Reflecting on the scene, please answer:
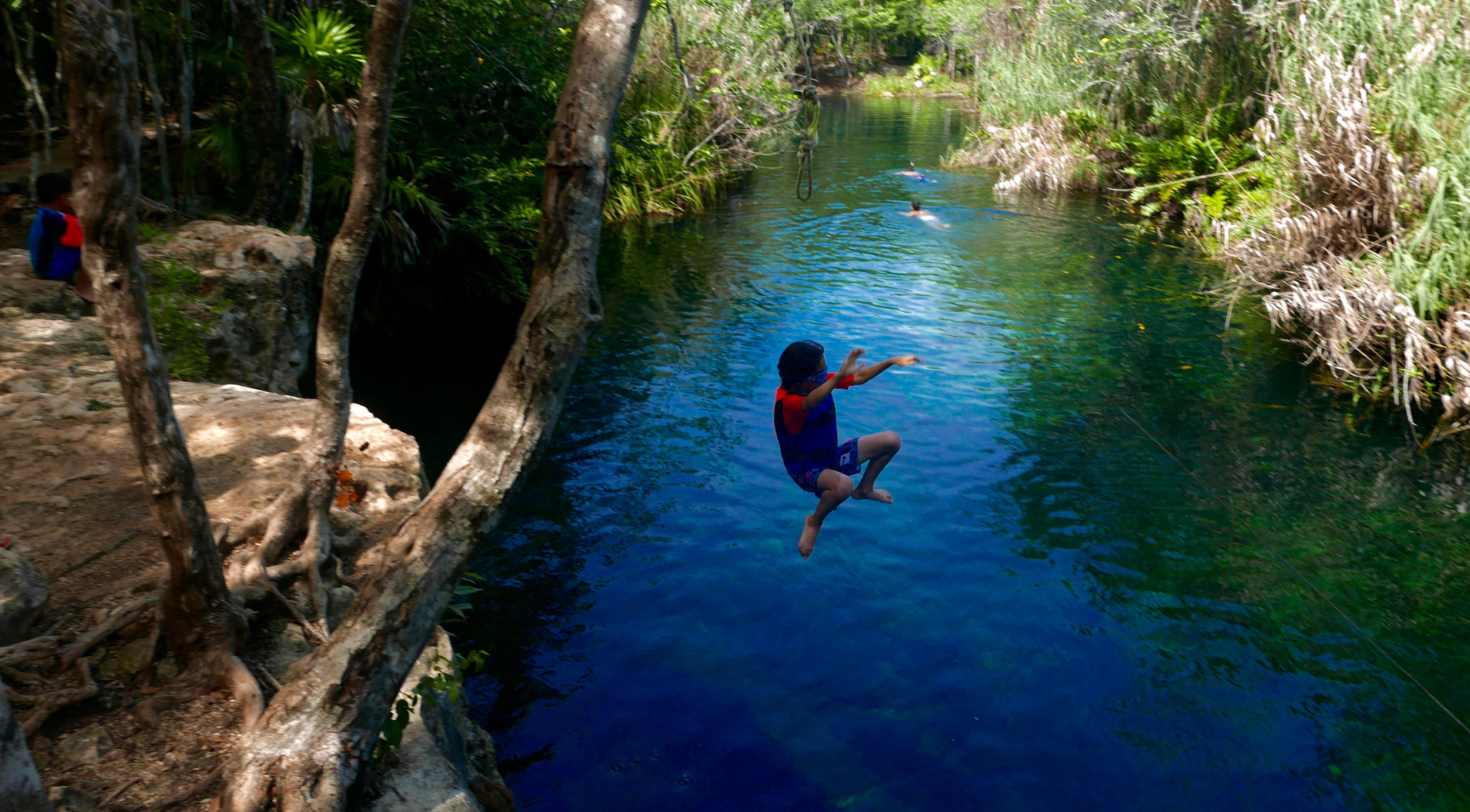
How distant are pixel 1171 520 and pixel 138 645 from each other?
25.0ft

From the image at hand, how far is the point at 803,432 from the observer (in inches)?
240

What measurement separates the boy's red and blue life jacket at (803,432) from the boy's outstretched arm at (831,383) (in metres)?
0.14

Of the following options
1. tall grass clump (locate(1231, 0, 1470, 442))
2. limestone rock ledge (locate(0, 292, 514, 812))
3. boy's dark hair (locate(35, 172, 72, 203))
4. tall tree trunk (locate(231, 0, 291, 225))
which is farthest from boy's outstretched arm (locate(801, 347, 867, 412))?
tall grass clump (locate(1231, 0, 1470, 442))

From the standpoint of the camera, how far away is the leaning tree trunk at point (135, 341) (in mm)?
3512

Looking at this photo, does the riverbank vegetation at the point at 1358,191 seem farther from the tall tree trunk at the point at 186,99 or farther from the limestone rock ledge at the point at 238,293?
the tall tree trunk at the point at 186,99

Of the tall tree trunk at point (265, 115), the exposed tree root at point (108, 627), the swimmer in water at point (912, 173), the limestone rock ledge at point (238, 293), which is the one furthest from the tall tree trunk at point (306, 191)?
the swimmer in water at point (912, 173)

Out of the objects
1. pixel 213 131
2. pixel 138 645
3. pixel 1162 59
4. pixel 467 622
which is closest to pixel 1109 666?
pixel 467 622

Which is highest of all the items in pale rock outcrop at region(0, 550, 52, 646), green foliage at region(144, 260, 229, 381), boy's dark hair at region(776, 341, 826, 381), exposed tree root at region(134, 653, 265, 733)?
boy's dark hair at region(776, 341, 826, 381)

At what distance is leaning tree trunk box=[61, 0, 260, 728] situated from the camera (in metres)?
3.51

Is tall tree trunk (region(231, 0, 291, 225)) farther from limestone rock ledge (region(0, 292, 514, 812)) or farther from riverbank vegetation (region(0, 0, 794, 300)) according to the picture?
limestone rock ledge (region(0, 292, 514, 812))

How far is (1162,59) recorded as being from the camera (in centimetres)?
1980

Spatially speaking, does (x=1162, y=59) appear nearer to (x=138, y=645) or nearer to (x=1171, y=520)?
(x=1171, y=520)

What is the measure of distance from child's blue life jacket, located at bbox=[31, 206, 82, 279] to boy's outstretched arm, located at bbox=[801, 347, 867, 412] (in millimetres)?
5390

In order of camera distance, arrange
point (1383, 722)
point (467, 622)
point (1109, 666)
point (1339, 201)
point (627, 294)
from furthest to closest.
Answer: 1. point (627, 294)
2. point (1339, 201)
3. point (467, 622)
4. point (1109, 666)
5. point (1383, 722)
